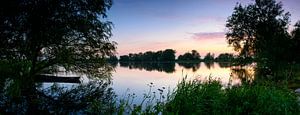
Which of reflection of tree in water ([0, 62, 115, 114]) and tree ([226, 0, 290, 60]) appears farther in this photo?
tree ([226, 0, 290, 60])

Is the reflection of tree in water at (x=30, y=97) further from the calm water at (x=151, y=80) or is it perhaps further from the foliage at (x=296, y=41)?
the foliage at (x=296, y=41)

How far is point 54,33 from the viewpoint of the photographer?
23297mm

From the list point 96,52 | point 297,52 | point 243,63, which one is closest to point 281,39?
point 297,52

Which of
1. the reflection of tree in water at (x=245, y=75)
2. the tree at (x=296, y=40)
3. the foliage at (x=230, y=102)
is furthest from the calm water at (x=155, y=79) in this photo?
the tree at (x=296, y=40)

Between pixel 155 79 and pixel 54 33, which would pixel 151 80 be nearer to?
pixel 155 79

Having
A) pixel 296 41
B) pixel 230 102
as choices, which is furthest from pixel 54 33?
pixel 296 41

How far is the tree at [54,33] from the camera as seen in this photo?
23.1 meters

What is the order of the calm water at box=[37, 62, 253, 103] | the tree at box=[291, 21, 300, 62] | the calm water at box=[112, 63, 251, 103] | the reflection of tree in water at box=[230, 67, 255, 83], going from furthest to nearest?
the tree at box=[291, 21, 300, 62], the calm water at box=[112, 63, 251, 103], the calm water at box=[37, 62, 253, 103], the reflection of tree in water at box=[230, 67, 255, 83]

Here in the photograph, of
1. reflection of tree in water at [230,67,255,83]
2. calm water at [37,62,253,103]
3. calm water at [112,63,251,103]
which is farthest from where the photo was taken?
calm water at [112,63,251,103]

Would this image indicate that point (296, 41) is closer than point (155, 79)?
Yes

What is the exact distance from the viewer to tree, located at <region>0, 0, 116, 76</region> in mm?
23078

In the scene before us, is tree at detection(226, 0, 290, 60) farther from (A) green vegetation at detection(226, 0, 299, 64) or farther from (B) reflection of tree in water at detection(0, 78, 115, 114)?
(B) reflection of tree in water at detection(0, 78, 115, 114)

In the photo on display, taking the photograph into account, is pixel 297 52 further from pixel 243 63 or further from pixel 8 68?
pixel 8 68

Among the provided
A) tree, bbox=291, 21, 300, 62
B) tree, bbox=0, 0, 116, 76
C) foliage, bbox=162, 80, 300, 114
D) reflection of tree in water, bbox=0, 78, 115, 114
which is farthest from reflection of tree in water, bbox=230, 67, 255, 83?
tree, bbox=0, 0, 116, 76
